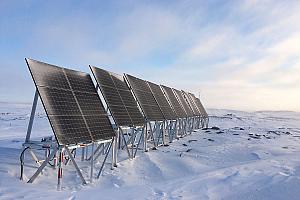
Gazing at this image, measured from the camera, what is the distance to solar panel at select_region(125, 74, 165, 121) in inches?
703

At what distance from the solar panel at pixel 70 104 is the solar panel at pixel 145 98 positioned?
14.7 ft

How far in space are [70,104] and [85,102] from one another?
1.18 m

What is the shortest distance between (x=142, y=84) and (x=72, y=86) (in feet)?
28.8

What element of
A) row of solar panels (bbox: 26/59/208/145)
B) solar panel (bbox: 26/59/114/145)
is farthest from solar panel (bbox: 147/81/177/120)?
solar panel (bbox: 26/59/114/145)

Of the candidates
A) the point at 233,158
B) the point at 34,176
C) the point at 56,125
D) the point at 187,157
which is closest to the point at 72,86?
the point at 56,125

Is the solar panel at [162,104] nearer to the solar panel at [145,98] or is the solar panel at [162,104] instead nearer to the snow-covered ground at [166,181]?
the solar panel at [145,98]

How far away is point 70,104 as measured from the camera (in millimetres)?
11195

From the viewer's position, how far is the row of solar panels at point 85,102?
10.1 metres

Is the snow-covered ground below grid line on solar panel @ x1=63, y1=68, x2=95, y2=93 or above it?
below

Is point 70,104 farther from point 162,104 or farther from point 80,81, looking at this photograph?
point 162,104

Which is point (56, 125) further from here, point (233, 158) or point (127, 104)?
point (233, 158)

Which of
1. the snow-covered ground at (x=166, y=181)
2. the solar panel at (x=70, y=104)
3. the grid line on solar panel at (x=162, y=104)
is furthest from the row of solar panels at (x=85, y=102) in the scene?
the grid line on solar panel at (x=162, y=104)

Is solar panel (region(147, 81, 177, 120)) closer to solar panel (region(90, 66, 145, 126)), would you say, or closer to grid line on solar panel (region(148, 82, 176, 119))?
grid line on solar panel (region(148, 82, 176, 119))

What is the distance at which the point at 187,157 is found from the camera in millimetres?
15477
